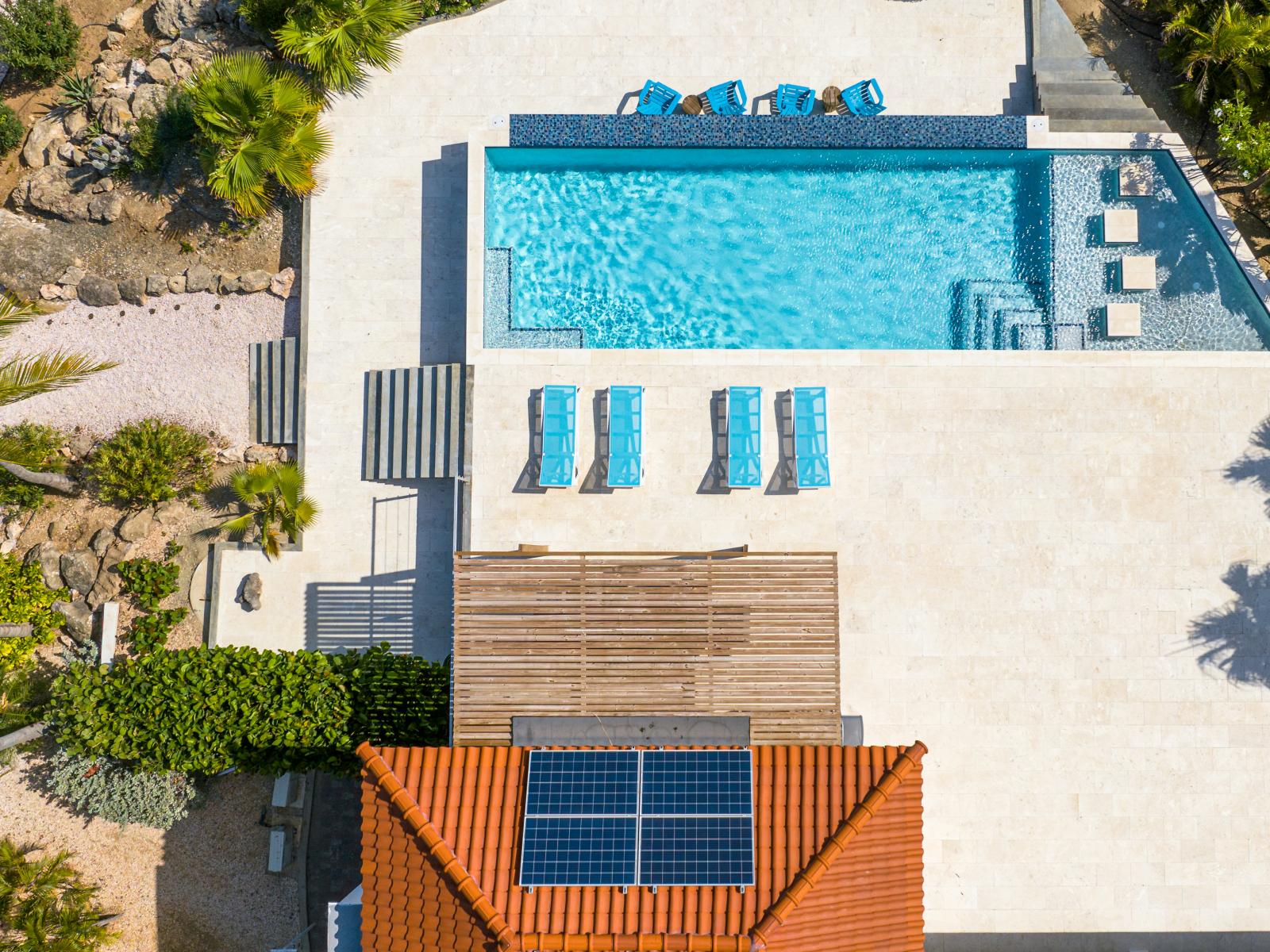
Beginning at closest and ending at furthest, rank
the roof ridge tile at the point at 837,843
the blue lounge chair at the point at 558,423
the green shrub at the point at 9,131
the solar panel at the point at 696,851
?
1. the roof ridge tile at the point at 837,843
2. the solar panel at the point at 696,851
3. the blue lounge chair at the point at 558,423
4. the green shrub at the point at 9,131

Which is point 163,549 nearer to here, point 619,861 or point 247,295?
point 247,295

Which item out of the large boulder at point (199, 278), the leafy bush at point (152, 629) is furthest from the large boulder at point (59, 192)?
the leafy bush at point (152, 629)

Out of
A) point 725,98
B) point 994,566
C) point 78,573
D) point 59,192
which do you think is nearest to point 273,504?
point 78,573

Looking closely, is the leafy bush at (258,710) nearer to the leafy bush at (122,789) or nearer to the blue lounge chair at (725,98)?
the leafy bush at (122,789)

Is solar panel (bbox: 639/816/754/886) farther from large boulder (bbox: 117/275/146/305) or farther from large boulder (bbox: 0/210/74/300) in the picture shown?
large boulder (bbox: 0/210/74/300)

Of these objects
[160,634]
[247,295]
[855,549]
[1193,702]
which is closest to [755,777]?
[855,549]

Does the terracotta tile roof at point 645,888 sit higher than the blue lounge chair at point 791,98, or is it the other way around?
the blue lounge chair at point 791,98

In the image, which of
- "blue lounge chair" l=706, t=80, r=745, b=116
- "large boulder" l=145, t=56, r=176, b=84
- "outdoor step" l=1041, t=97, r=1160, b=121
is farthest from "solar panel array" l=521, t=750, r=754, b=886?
"large boulder" l=145, t=56, r=176, b=84
